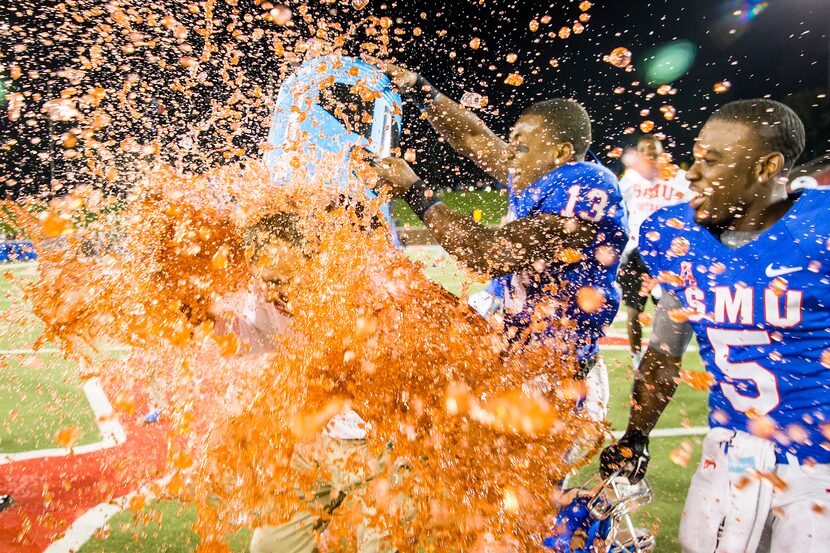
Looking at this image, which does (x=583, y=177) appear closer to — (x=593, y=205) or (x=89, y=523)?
(x=593, y=205)

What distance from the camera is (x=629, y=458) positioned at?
2109mm

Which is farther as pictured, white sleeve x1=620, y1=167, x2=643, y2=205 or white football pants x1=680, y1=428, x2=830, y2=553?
white sleeve x1=620, y1=167, x2=643, y2=205

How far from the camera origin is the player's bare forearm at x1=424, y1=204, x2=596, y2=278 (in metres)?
2.13

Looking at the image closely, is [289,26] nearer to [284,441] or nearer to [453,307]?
[453,307]

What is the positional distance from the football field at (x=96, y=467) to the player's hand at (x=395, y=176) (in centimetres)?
238

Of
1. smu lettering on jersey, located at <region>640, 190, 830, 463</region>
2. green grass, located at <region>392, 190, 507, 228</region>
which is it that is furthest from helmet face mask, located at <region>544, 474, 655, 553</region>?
green grass, located at <region>392, 190, 507, 228</region>

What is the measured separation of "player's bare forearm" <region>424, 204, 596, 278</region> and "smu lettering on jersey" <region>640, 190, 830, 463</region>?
548 millimetres

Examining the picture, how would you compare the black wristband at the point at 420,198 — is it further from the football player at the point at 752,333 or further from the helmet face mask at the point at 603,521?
the helmet face mask at the point at 603,521

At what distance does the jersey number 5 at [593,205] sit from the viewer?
2.17 meters

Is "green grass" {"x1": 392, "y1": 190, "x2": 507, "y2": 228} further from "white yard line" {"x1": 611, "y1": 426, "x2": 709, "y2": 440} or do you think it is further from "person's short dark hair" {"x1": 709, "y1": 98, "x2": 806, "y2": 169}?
"person's short dark hair" {"x1": 709, "y1": 98, "x2": 806, "y2": 169}

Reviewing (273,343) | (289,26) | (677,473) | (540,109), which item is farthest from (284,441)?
(289,26)

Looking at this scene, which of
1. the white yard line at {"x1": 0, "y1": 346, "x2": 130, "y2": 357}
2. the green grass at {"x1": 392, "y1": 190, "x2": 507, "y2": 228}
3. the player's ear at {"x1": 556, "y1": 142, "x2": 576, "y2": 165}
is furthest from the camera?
the green grass at {"x1": 392, "y1": 190, "x2": 507, "y2": 228}

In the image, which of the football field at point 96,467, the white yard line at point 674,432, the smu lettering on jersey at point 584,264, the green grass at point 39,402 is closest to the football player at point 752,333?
the smu lettering on jersey at point 584,264

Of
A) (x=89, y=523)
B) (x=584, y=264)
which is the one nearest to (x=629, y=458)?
(x=584, y=264)
